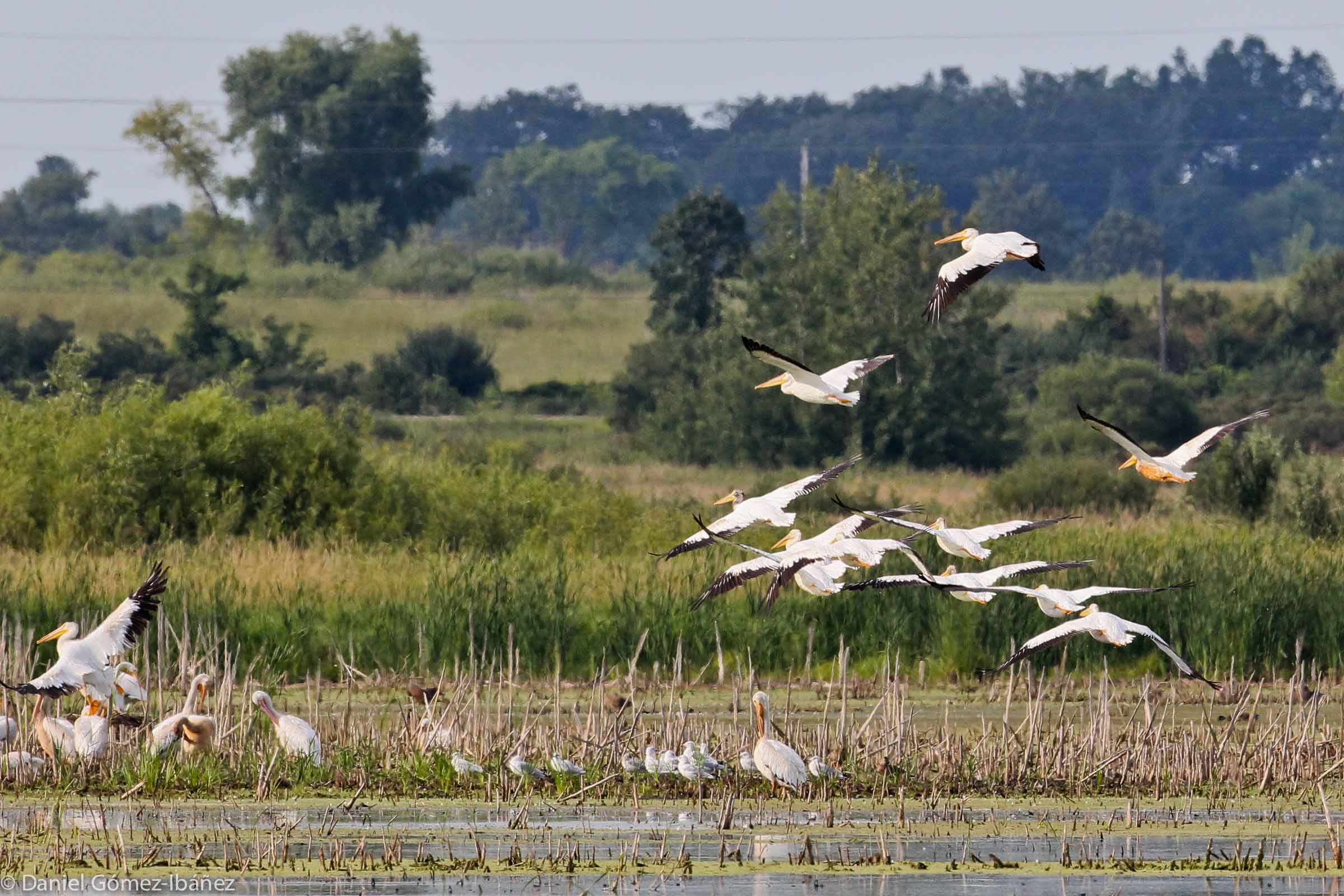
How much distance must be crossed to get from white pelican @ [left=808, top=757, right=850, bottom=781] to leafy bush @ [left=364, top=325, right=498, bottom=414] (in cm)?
4253

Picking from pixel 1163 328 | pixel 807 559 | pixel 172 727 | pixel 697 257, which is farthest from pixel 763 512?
pixel 1163 328

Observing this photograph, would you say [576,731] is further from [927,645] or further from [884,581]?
[927,645]

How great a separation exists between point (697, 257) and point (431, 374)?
7805mm

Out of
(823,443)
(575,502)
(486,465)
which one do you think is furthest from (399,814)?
(823,443)

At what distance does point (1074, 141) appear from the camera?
138 meters

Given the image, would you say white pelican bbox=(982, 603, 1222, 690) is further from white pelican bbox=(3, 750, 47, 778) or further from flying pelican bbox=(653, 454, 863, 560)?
white pelican bbox=(3, 750, 47, 778)

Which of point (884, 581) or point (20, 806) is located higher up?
point (884, 581)

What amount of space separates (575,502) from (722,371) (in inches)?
810

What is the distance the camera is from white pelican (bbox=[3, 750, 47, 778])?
38.2 feet

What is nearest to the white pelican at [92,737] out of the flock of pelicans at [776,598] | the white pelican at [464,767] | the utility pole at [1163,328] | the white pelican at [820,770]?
the flock of pelicans at [776,598]

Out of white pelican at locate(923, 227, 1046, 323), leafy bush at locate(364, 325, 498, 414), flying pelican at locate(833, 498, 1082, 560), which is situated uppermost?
white pelican at locate(923, 227, 1046, 323)

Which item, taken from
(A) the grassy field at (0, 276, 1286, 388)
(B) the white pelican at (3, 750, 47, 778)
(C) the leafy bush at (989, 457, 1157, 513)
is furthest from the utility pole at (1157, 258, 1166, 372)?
(B) the white pelican at (3, 750, 47, 778)

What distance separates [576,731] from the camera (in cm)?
1276

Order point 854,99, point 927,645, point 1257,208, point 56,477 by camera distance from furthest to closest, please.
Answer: point 854,99 → point 1257,208 → point 56,477 → point 927,645
